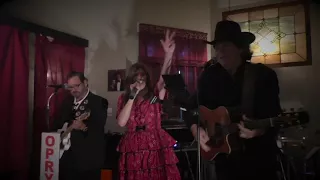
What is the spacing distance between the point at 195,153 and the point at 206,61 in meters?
0.30

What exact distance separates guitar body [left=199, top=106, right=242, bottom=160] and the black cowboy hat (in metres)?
0.22

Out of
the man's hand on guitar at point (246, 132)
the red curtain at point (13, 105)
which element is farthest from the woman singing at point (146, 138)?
the red curtain at point (13, 105)

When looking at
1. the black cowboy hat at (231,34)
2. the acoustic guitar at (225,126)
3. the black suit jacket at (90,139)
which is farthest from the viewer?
the black suit jacket at (90,139)

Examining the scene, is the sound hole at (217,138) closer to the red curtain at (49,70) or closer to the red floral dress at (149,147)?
the red floral dress at (149,147)

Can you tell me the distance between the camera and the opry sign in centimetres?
117

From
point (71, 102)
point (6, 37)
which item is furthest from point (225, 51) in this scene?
point (6, 37)

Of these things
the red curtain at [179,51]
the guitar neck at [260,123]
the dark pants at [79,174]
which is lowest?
the dark pants at [79,174]

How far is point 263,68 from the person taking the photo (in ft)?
2.92

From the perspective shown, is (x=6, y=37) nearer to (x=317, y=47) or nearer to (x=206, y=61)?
(x=206, y=61)

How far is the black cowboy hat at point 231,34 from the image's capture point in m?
0.91

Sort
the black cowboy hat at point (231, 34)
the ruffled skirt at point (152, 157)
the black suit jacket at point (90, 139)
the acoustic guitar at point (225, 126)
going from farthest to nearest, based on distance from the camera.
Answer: the black suit jacket at point (90, 139) < the ruffled skirt at point (152, 157) < the black cowboy hat at point (231, 34) < the acoustic guitar at point (225, 126)

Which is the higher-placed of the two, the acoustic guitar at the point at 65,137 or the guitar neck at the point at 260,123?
the guitar neck at the point at 260,123

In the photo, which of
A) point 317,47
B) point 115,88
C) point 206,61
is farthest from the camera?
point 115,88

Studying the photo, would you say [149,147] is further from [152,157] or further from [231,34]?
[231,34]
